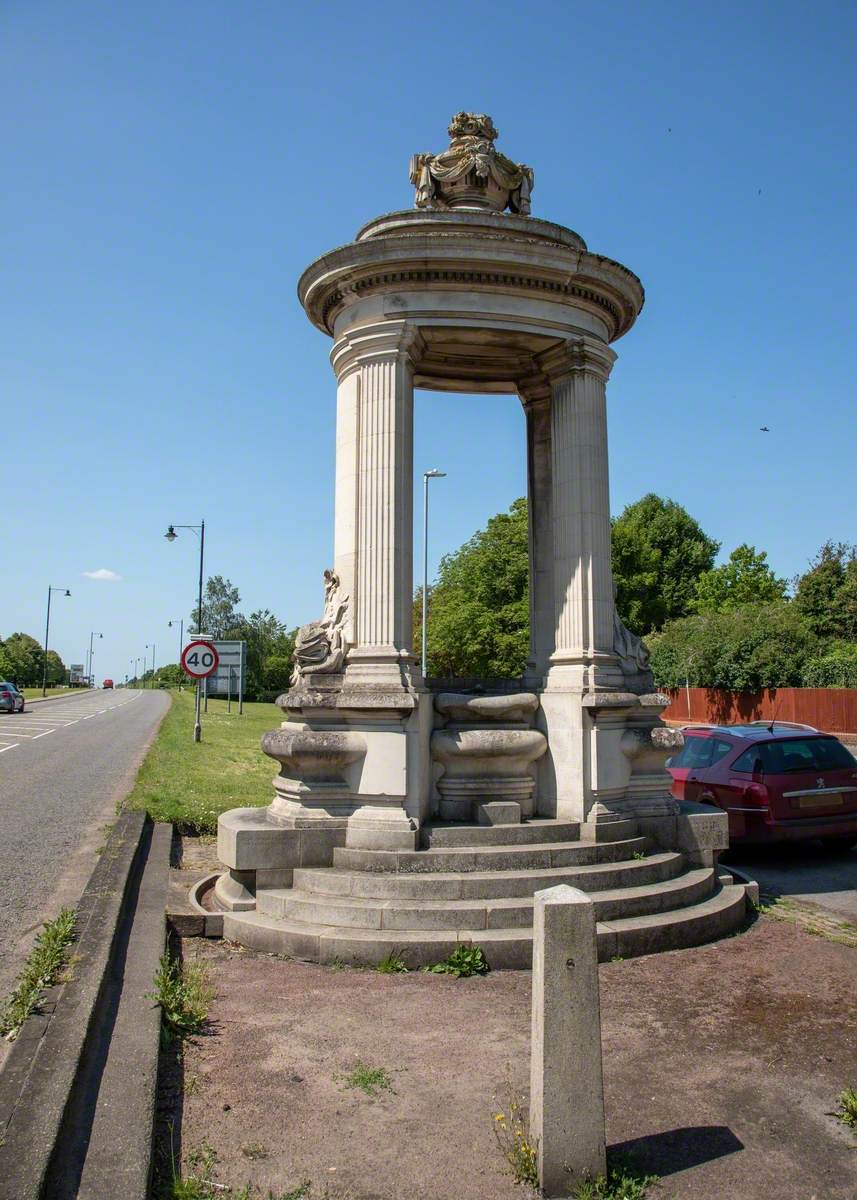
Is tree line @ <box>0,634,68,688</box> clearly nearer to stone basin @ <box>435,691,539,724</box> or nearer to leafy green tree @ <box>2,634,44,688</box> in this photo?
leafy green tree @ <box>2,634,44,688</box>

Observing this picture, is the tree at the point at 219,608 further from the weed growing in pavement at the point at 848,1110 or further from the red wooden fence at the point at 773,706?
the weed growing in pavement at the point at 848,1110

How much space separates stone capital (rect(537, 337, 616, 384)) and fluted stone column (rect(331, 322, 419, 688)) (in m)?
1.44

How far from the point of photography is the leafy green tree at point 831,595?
136 ft

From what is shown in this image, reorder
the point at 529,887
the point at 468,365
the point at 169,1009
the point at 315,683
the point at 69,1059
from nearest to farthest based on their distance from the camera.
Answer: the point at 69,1059, the point at 169,1009, the point at 529,887, the point at 315,683, the point at 468,365

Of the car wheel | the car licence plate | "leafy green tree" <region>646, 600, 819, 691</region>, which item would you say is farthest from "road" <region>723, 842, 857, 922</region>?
"leafy green tree" <region>646, 600, 819, 691</region>

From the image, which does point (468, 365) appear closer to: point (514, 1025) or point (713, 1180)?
point (514, 1025)

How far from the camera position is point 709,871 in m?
7.62

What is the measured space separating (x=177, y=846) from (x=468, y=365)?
20.4ft

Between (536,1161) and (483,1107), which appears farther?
(483,1107)

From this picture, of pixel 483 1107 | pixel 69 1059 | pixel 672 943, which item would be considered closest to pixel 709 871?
pixel 672 943

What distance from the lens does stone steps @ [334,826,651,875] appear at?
269 inches

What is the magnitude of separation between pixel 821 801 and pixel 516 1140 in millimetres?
7356

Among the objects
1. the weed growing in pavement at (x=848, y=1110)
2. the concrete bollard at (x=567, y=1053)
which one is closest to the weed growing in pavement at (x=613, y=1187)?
the concrete bollard at (x=567, y=1053)

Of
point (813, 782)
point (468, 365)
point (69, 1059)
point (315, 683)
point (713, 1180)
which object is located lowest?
point (713, 1180)
